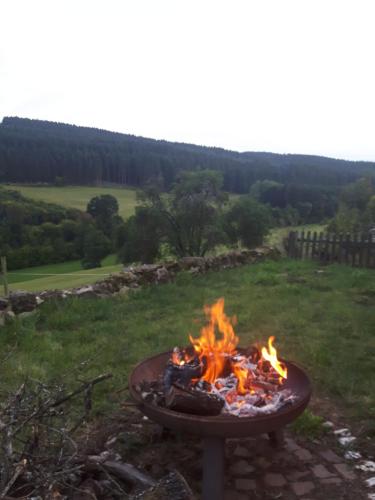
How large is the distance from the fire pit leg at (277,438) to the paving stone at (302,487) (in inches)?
16.7

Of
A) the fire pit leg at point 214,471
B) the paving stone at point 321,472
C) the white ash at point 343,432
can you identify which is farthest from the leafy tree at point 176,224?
the fire pit leg at point 214,471

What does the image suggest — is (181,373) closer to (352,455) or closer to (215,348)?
(215,348)

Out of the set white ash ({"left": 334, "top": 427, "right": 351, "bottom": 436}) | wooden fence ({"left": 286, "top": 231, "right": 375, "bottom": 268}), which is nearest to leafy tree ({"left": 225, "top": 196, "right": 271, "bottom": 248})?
wooden fence ({"left": 286, "top": 231, "right": 375, "bottom": 268})

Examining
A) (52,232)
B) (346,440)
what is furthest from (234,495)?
(52,232)

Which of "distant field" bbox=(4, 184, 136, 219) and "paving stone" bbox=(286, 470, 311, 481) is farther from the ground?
"distant field" bbox=(4, 184, 136, 219)

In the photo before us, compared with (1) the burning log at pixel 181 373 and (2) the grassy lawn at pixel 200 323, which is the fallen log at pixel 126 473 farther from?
(2) the grassy lawn at pixel 200 323

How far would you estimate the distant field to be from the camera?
60594 mm

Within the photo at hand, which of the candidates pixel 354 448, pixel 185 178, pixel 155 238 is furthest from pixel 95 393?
pixel 185 178

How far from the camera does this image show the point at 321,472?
326 centimetres

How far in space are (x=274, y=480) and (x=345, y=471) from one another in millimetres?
587

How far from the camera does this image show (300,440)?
3.71 meters

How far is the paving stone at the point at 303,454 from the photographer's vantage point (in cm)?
344

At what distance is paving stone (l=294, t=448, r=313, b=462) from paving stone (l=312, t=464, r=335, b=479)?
11 cm

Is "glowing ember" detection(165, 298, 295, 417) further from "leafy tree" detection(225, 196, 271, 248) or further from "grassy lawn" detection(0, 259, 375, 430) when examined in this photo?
"leafy tree" detection(225, 196, 271, 248)
